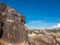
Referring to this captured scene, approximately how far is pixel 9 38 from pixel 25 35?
15.1 feet

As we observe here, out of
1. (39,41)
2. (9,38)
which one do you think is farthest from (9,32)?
(39,41)

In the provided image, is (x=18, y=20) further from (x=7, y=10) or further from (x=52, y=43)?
(x=52, y=43)

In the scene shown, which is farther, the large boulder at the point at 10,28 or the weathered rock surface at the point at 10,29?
the large boulder at the point at 10,28

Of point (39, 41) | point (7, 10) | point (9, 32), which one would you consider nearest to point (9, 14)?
point (7, 10)

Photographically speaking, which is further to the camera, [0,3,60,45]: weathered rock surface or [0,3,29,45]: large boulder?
[0,3,29,45]: large boulder

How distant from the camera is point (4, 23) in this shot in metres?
34.5

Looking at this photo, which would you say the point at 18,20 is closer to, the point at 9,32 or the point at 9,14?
the point at 9,14

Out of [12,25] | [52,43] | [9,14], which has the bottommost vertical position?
[52,43]

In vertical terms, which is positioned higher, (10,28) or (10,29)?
(10,28)

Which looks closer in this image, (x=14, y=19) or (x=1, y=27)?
(x=1, y=27)

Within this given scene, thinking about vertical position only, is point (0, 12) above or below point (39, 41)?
above

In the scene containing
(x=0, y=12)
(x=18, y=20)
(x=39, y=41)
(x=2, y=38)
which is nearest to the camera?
(x=2, y=38)

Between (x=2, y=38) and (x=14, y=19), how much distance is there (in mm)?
5077

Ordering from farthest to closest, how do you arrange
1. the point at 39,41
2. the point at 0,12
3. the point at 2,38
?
the point at 39,41
the point at 0,12
the point at 2,38
